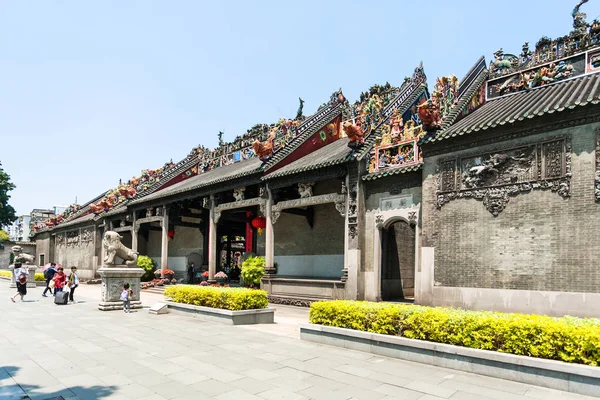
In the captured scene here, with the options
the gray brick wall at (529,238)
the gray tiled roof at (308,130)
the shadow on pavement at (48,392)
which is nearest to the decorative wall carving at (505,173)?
the gray brick wall at (529,238)

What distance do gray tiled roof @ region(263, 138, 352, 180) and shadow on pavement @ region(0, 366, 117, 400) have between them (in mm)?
10084

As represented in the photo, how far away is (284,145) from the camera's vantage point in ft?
58.5

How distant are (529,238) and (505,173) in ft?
5.29

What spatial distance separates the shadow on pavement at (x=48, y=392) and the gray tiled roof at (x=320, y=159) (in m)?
10.1

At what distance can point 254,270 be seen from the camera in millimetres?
16938

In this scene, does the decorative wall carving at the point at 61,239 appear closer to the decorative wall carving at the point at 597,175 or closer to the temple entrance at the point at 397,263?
the temple entrance at the point at 397,263

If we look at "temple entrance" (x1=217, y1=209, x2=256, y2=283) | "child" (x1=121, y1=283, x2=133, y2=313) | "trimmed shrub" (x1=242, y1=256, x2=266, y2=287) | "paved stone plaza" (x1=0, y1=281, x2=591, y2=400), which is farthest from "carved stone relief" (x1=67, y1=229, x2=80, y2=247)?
"paved stone plaza" (x1=0, y1=281, x2=591, y2=400)

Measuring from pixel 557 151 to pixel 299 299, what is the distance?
30.7 feet

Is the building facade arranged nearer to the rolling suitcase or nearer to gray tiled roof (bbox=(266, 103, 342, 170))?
A: gray tiled roof (bbox=(266, 103, 342, 170))

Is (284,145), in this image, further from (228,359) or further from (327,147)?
(228,359)

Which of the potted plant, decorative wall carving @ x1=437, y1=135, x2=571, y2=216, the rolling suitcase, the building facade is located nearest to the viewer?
the building facade

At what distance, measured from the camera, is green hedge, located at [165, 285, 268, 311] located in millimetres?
10578

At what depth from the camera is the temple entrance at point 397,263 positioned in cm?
1474

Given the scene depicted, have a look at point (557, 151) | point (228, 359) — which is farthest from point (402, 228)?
point (228, 359)
